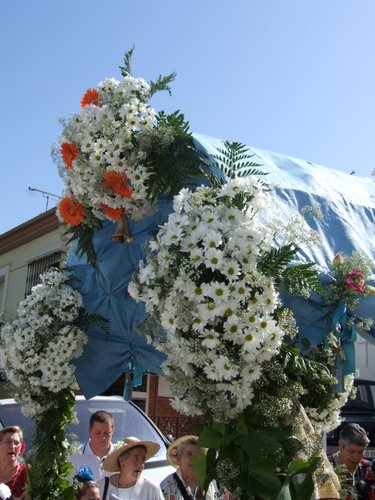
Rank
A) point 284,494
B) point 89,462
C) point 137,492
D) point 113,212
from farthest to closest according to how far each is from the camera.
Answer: point 89,462 → point 137,492 → point 113,212 → point 284,494

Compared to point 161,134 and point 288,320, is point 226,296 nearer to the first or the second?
point 288,320

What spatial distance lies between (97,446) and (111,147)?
297cm

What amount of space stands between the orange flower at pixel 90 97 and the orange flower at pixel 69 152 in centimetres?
34

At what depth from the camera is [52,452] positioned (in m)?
5.20

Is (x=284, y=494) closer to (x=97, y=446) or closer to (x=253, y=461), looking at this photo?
(x=253, y=461)

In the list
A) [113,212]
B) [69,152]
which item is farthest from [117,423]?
[69,152]

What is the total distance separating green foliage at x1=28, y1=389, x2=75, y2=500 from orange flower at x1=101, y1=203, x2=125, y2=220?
5.20ft

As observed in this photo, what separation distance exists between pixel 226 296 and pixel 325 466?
3.74 feet

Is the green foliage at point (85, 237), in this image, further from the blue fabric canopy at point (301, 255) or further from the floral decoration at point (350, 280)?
the floral decoration at point (350, 280)

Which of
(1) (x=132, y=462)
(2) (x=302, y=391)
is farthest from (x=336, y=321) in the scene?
(1) (x=132, y=462)

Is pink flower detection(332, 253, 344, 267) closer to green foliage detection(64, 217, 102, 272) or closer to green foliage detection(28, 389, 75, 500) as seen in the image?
green foliage detection(64, 217, 102, 272)

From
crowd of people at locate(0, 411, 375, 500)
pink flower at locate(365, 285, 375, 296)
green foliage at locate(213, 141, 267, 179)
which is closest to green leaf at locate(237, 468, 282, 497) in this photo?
pink flower at locate(365, 285, 375, 296)

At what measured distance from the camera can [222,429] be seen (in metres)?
3.23

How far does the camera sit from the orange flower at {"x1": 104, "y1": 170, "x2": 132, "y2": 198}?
13.5ft
